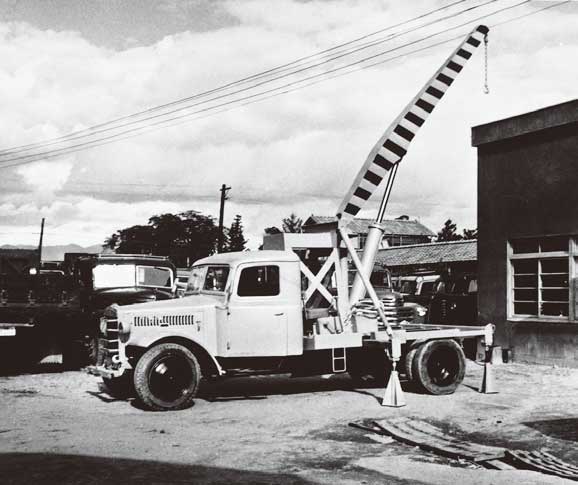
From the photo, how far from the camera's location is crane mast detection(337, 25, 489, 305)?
40.3ft

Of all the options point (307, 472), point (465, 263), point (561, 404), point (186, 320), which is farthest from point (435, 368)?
point (465, 263)

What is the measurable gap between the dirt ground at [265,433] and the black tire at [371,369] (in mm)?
274

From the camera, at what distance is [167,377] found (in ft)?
32.3

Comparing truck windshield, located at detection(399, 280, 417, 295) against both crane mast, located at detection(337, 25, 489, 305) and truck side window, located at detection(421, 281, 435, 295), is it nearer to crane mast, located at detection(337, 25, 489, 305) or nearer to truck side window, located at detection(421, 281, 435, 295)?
truck side window, located at detection(421, 281, 435, 295)

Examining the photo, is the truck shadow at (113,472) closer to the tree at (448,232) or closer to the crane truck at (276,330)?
the crane truck at (276,330)

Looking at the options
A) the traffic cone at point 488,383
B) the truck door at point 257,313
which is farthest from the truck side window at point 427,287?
the truck door at point 257,313

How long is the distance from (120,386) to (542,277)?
321 inches

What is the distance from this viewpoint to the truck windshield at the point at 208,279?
10.8 meters

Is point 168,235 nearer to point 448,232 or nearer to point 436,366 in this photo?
point 448,232

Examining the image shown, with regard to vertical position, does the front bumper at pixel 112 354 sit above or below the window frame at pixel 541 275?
below

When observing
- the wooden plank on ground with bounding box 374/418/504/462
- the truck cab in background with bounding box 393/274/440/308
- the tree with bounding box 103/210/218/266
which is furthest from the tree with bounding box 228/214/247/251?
the wooden plank on ground with bounding box 374/418/504/462

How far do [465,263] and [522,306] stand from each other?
2454 centimetres

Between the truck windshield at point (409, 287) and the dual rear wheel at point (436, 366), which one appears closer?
the dual rear wheel at point (436, 366)

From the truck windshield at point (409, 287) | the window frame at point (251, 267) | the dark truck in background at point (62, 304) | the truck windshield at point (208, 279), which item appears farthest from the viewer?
the truck windshield at point (409, 287)
